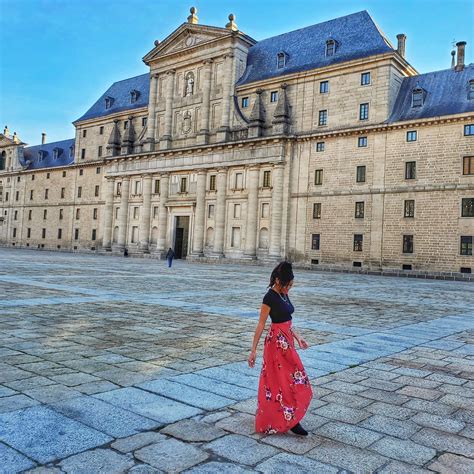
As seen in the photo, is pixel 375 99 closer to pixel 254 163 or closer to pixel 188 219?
pixel 254 163

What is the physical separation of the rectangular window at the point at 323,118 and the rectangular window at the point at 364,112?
3.06m

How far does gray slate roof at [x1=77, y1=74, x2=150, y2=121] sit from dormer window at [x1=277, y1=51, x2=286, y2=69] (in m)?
18.0

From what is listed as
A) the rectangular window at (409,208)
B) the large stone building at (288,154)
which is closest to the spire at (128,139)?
the large stone building at (288,154)

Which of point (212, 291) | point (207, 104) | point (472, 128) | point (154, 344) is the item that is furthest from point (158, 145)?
point (154, 344)

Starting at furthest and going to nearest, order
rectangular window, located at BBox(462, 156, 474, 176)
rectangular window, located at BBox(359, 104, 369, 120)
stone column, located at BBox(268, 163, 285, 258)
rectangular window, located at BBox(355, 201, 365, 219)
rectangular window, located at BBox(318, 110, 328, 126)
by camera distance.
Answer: stone column, located at BBox(268, 163, 285, 258)
rectangular window, located at BBox(318, 110, 328, 126)
rectangular window, located at BBox(359, 104, 369, 120)
rectangular window, located at BBox(355, 201, 365, 219)
rectangular window, located at BBox(462, 156, 474, 176)

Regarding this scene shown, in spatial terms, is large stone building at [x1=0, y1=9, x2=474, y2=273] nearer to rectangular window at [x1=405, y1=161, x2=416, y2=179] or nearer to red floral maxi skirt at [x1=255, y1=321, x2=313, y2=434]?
rectangular window at [x1=405, y1=161, x2=416, y2=179]

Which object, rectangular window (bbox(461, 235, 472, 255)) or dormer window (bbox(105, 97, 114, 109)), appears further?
dormer window (bbox(105, 97, 114, 109))

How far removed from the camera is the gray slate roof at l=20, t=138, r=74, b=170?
7012 centimetres

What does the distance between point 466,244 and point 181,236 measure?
28.1 m

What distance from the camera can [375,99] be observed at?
39.6 m

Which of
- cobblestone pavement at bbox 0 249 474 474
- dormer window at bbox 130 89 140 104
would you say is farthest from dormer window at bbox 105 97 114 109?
cobblestone pavement at bbox 0 249 474 474

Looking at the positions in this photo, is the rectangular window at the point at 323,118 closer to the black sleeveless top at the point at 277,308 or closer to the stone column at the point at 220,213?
the stone column at the point at 220,213

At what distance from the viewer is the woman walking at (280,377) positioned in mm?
4352

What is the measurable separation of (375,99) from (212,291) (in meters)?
28.3
